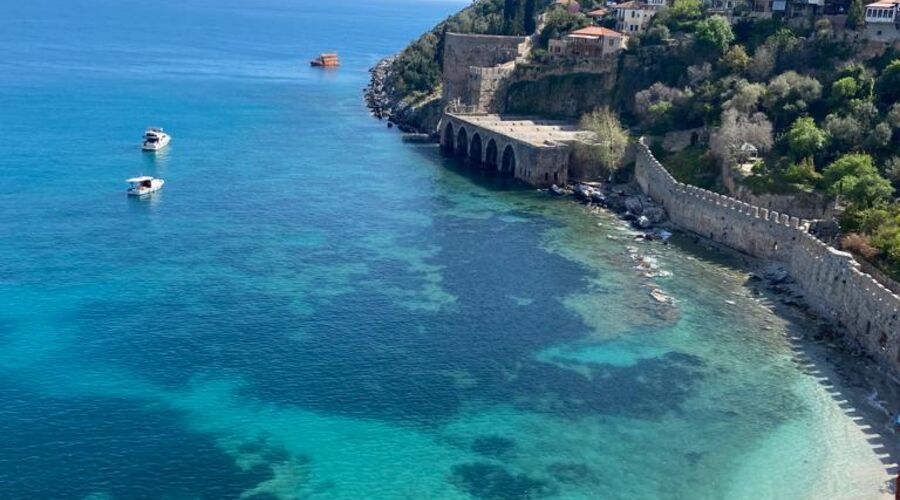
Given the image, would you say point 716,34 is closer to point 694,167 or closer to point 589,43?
point 589,43

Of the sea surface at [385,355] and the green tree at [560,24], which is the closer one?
the sea surface at [385,355]

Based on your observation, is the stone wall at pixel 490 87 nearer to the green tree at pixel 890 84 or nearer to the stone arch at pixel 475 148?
the stone arch at pixel 475 148

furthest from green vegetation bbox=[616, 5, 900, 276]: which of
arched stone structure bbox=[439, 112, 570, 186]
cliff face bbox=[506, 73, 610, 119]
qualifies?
arched stone structure bbox=[439, 112, 570, 186]

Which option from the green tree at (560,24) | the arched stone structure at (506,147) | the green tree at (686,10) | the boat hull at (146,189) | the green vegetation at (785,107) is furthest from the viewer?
the green tree at (560,24)

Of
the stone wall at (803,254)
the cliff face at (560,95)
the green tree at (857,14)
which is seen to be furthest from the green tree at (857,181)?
the cliff face at (560,95)

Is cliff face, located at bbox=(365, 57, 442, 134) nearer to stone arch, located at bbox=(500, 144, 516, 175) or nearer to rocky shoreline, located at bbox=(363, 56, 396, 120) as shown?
rocky shoreline, located at bbox=(363, 56, 396, 120)

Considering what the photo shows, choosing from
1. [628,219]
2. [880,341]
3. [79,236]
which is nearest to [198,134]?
[79,236]
